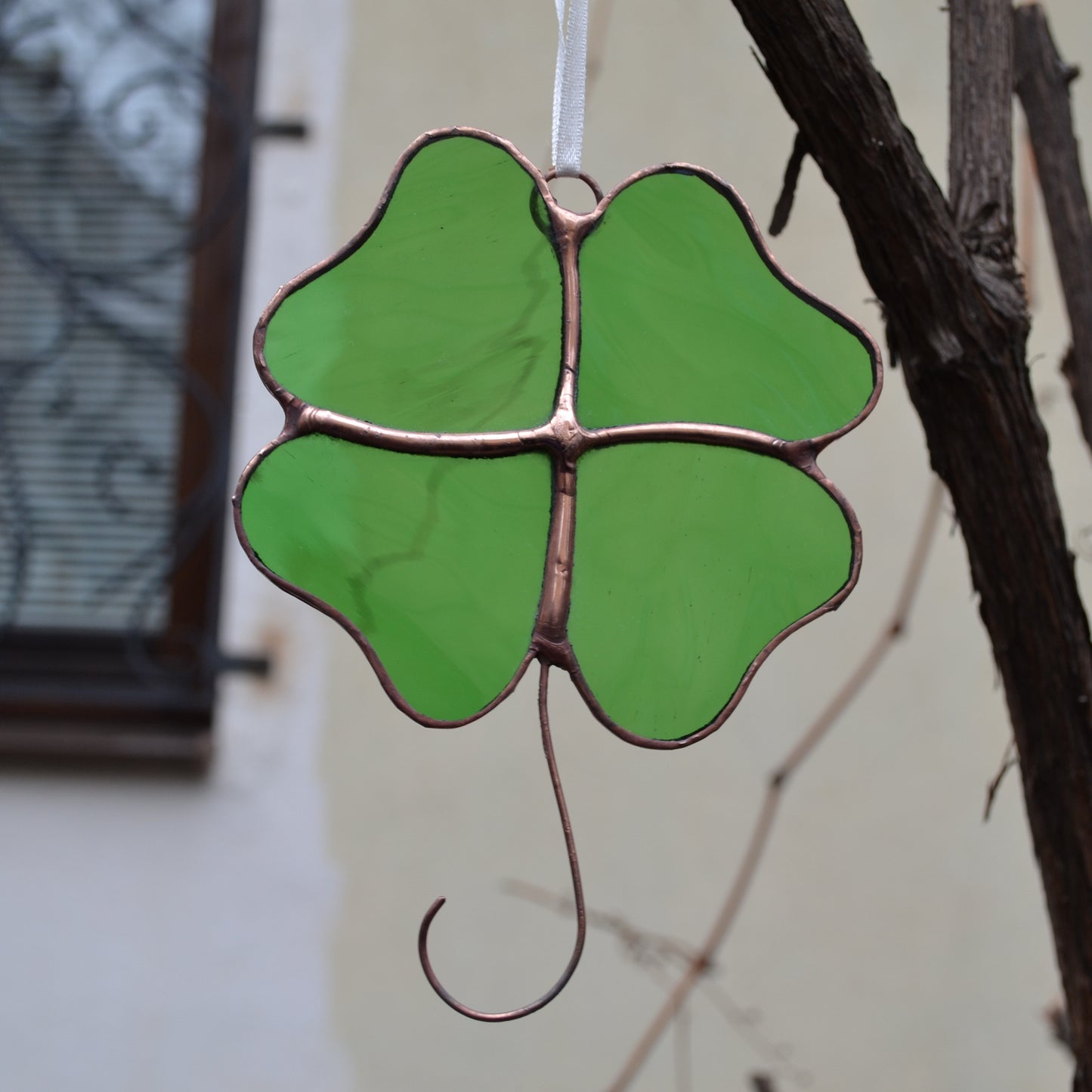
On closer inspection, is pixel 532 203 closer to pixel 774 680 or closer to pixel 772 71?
pixel 772 71

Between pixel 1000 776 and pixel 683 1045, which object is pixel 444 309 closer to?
pixel 1000 776

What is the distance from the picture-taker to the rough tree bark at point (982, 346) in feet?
1.91

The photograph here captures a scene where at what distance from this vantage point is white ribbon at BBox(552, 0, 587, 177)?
59 cm

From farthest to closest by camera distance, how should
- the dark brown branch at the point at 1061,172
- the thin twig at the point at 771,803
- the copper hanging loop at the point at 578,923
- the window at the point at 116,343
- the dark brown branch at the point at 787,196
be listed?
the window at the point at 116,343
the thin twig at the point at 771,803
the dark brown branch at the point at 1061,172
the dark brown branch at the point at 787,196
the copper hanging loop at the point at 578,923

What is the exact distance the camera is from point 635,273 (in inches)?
23.1

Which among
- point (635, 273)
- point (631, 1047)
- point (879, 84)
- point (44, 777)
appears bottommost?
point (631, 1047)

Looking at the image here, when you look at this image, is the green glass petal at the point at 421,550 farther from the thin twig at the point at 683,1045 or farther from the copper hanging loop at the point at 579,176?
the thin twig at the point at 683,1045

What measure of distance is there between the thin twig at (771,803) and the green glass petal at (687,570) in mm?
545

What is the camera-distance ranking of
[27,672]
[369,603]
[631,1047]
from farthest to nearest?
[27,672] < [631,1047] < [369,603]

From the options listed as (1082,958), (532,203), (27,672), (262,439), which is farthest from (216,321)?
(1082,958)

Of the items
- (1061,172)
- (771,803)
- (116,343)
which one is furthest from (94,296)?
(1061,172)

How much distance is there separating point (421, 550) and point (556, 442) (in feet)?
0.27

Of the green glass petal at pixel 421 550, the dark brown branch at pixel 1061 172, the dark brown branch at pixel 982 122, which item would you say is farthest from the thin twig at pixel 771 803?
the green glass petal at pixel 421 550

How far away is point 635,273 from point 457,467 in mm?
134
